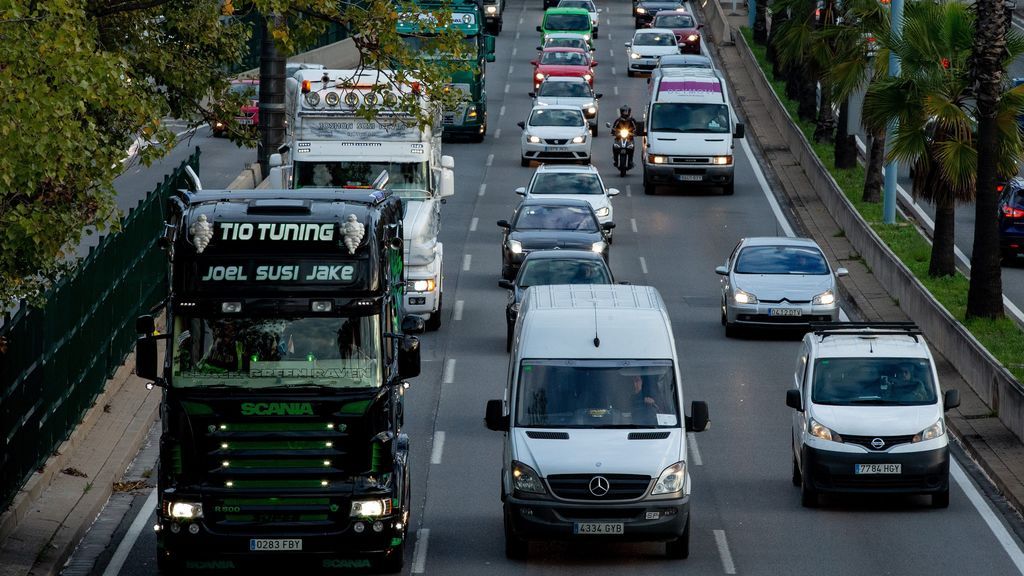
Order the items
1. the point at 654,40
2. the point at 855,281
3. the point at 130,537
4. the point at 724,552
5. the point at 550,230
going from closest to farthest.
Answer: the point at 724,552, the point at 130,537, the point at 550,230, the point at 855,281, the point at 654,40

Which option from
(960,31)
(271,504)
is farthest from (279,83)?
(271,504)

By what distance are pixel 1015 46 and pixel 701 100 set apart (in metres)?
15.7

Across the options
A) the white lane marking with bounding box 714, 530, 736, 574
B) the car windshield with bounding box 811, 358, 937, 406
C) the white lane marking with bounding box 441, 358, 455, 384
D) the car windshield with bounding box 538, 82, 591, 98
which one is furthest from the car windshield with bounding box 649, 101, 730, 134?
the white lane marking with bounding box 714, 530, 736, 574

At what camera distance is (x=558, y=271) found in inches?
1129

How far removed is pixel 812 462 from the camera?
1931 cm

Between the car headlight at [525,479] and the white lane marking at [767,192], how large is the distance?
23.2 meters

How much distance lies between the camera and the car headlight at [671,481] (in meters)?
16.4

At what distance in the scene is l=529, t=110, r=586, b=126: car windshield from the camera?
161 feet

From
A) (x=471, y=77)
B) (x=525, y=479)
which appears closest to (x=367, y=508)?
(x=525, y=479)

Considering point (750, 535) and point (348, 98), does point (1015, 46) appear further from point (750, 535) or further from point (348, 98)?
point (750, 535)

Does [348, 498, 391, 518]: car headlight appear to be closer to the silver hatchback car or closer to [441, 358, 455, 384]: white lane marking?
[441, 358, 455, 384]: white lane marking

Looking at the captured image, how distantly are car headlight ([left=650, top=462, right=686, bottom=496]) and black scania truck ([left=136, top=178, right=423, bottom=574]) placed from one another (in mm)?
2524

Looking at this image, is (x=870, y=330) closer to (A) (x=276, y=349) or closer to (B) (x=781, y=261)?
(A) (x=276, y=349)

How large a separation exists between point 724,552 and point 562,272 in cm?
1155
